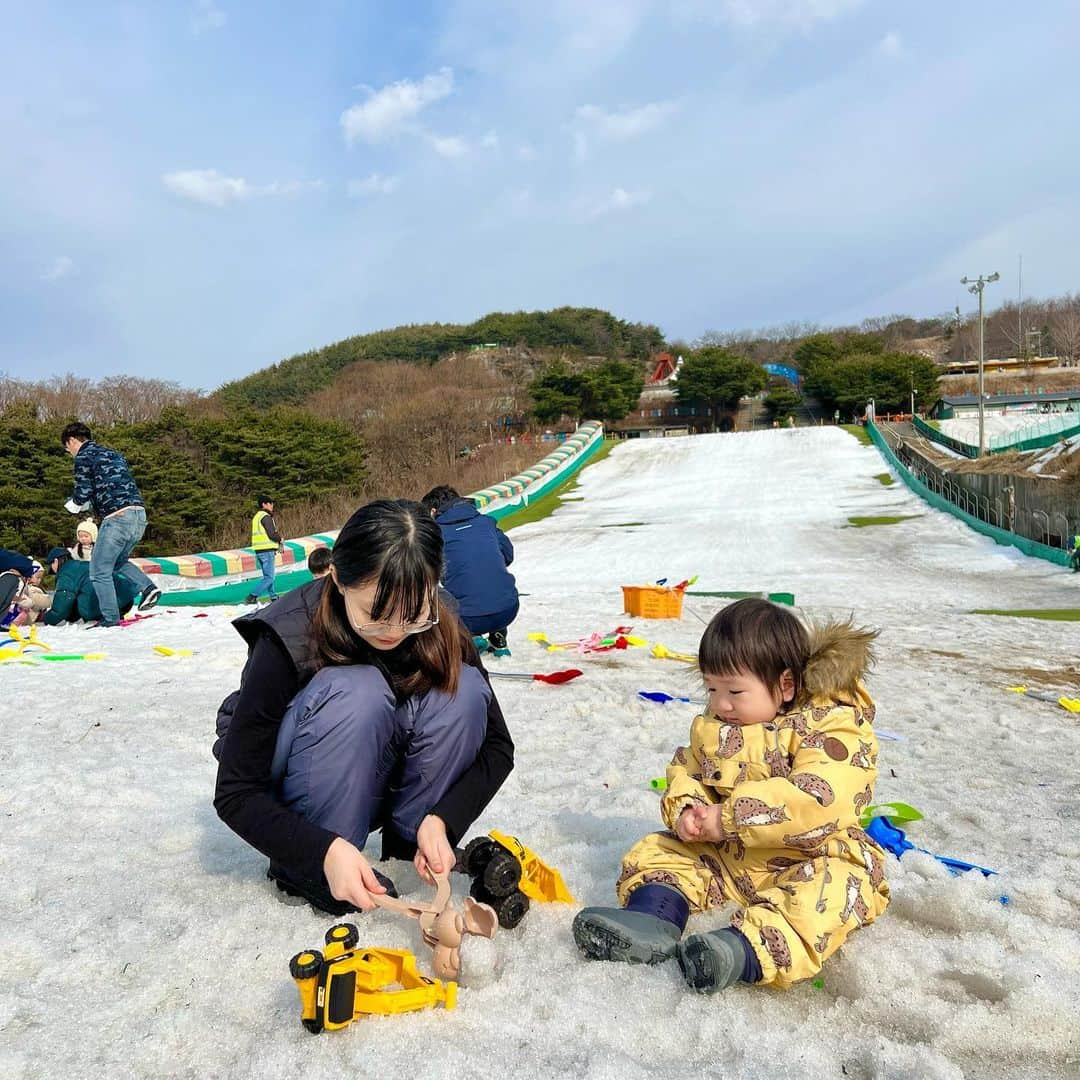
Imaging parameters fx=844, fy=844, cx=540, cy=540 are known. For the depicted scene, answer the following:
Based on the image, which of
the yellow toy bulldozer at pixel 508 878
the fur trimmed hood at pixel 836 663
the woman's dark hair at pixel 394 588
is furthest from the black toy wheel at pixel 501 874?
the fur trimmed hood at pixel 836 663

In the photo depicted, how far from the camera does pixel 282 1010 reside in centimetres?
183

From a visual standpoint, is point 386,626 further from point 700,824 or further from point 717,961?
point 717,961

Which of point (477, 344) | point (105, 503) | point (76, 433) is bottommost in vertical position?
point (105, 503)

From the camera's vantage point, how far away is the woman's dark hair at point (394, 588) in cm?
193

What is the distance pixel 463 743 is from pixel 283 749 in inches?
17.5

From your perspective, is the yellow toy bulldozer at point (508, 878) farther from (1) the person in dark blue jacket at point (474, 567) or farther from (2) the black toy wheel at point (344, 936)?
(1) the person in dark blue jacket at point (474, 567)

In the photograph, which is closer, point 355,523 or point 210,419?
point 355,523

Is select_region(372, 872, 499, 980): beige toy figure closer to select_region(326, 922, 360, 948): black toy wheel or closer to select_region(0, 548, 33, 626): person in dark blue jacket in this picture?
select_region(326, 922, 360, 948): black toy wheel

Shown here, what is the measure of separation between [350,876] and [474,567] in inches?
144

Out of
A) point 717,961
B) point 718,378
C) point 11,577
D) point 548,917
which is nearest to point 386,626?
point 548,917

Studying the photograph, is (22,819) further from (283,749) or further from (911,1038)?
(911,1038)

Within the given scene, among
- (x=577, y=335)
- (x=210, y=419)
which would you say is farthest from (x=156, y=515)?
(x=577, y=335)

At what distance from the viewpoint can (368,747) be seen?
6.68 ft

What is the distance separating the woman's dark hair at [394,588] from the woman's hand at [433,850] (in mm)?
322
